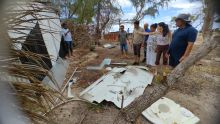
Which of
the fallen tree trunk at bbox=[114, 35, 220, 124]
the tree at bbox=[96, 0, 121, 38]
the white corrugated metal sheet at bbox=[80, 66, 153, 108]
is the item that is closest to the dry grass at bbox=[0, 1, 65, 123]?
the fallen tree trunk at bbox=[114, 35, 220, 124]

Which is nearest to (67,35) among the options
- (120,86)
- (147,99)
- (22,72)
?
(120,86)

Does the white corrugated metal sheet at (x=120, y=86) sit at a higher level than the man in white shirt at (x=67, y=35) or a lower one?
lower

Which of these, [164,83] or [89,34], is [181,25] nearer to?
[164,83]

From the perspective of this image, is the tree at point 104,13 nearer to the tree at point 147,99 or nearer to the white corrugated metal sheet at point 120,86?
the white corrugated metal sheet at point 120,86

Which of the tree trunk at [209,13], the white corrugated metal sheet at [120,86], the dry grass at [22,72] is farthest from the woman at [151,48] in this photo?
the dry grass at [22,72]

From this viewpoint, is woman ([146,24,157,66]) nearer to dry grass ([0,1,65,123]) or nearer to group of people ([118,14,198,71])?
group of people ([118,14,198,71])

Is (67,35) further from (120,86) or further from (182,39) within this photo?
(182,39)

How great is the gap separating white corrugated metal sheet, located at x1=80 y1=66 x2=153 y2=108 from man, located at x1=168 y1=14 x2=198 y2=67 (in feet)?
2.06

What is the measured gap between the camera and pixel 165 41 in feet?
18.1

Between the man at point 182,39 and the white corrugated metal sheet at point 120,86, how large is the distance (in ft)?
2.06

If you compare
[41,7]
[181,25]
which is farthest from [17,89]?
[181,25]

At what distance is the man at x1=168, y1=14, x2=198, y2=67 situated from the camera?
4.12m

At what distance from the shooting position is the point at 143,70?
5230 mm

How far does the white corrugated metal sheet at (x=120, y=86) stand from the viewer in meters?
4.25
